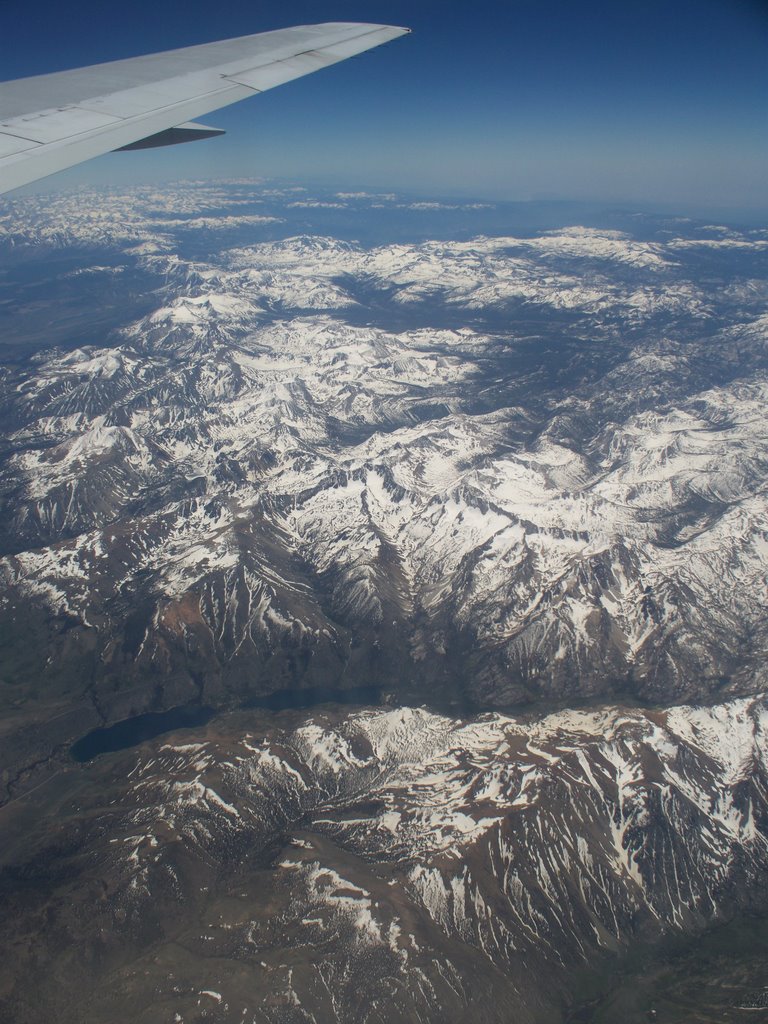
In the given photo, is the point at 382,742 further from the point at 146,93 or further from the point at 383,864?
the point at 146,93

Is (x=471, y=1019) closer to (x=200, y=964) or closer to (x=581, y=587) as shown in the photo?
(x=200, y=964)

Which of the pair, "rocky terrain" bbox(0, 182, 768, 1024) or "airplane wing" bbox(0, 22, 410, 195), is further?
"rocky terrain" bbox(0, 182, 768, 1024)

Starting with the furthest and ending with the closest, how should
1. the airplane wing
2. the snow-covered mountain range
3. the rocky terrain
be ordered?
the rocky terrain → the snow-covered mountain range → the airplane wing

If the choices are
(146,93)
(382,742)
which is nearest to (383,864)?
(382,742)

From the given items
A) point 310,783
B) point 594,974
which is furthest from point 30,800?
point 594,974

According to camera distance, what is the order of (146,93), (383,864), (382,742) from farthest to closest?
(382,742), (383,864), (146,93)

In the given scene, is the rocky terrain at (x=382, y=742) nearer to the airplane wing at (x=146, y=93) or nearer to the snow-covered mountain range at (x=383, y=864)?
the snow-covered mountain range at (x=383, y=864)

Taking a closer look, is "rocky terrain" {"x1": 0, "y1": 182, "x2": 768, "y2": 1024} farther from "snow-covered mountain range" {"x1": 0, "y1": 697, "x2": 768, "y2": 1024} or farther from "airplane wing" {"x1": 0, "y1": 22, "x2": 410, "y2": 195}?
"airplane wing" {"x1": 0, "y1": 22, "x2": 410, "y2": 195}

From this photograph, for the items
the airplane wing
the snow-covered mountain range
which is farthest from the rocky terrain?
the airplane wing

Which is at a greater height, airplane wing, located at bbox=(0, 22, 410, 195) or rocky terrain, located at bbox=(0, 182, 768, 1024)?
airplane wing, located at bbox=(0, 22, 410, 195)
